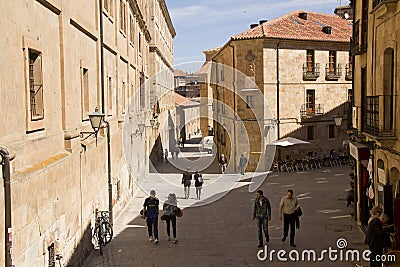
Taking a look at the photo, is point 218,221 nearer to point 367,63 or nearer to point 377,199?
point 377,199

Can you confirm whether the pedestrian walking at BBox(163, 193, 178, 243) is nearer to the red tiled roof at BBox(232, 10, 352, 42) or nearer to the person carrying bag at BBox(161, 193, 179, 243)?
the person carrying bag at BBox(161, 193, 179, 243)

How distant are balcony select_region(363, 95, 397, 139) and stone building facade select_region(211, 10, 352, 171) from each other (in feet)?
60.1

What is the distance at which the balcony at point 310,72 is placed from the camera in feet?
104

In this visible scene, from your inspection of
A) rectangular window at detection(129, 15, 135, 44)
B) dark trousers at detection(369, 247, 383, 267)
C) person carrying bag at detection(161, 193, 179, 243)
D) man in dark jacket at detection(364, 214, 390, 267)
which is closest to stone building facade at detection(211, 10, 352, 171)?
rectangular window at detection(129, 15, 135, 44)

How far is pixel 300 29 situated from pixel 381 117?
22.2m

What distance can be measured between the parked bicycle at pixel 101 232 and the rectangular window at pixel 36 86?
4776mm

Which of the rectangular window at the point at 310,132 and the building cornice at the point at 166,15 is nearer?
the rectangular window at the point at 310,132

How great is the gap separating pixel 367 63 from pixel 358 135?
2.12m

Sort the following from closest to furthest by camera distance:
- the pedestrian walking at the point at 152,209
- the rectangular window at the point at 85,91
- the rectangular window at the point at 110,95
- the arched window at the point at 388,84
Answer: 1. the arched window at the point at 388,84
2. the rectangular window at the point at 85,91
3. the pedestrian walking at the point at 152,209
4. the rectangular window at the point at 110,95

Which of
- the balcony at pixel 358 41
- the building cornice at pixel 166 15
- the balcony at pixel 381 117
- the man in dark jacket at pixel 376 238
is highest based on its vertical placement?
the building cornice at pixel 166 15

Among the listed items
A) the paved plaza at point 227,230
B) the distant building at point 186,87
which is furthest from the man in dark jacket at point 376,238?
the distant building at point 186,87

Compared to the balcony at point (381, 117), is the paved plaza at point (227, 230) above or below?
below

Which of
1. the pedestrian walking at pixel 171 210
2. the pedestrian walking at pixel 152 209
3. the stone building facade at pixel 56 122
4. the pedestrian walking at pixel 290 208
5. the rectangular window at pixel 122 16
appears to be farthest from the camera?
the rectangular window at pixel 122 16

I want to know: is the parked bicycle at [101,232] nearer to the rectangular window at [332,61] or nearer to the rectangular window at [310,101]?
the rectangular window at [310,101]
